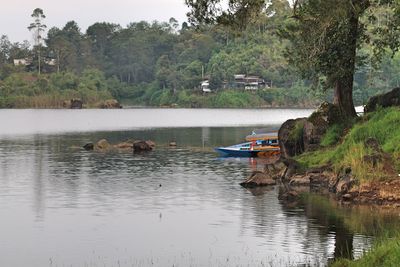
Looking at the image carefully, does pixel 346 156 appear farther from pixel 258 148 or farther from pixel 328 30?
pixel 258 148

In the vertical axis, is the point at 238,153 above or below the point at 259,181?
above

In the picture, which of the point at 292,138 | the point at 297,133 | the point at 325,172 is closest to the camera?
the point at 325,172

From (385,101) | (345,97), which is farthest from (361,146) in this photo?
(345,97)

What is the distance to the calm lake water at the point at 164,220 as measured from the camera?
35.7 meters

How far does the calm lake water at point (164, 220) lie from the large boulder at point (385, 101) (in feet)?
41.8

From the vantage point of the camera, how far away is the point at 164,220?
45062 millimetres

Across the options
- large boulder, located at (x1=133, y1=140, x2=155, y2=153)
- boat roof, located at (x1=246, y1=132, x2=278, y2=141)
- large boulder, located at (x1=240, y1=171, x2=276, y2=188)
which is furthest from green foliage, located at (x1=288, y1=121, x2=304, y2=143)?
large boulder, located at (x1=133, y1=140, x2=155, y2=153)

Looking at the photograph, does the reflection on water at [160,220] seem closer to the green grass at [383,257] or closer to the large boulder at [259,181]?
the large boulder at [259,181]

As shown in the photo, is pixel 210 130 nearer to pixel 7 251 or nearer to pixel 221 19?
pixel 221 19

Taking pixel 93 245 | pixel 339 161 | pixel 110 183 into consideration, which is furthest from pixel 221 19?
pixel 93 245

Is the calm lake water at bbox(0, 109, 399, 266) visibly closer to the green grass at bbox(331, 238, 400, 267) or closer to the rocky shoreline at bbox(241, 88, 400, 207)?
the rocky shoreline at bbox(241, 88, 400, 207)

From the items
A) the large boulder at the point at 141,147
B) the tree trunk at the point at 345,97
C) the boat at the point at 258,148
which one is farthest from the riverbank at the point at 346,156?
the large boulder at the point at 141,147

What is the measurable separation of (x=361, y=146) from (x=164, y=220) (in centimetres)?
1682

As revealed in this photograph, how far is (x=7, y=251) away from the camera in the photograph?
36656 millimetres
